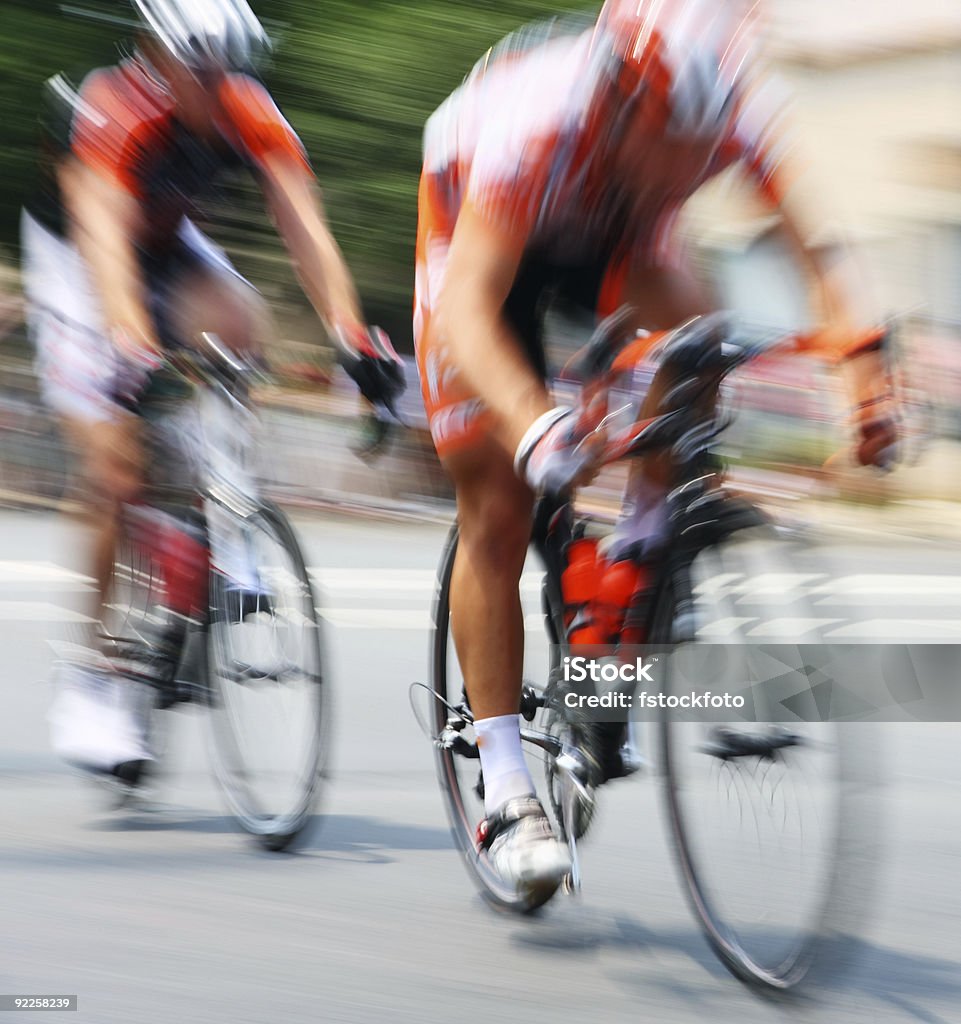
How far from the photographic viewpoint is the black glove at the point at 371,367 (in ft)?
13.2

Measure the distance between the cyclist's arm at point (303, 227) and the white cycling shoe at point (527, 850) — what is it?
4.41 feet

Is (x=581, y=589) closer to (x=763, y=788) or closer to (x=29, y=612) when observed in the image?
(x=763, y=788)

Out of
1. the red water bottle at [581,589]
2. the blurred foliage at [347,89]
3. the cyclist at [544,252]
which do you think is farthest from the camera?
the blurred foliage at [347,89]

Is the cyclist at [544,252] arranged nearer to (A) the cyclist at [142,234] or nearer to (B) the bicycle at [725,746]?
(B) the bicycle at [725,746]

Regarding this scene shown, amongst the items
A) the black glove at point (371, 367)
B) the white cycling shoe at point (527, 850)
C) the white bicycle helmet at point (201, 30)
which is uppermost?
the white bicycle helmet at point (201, 30)

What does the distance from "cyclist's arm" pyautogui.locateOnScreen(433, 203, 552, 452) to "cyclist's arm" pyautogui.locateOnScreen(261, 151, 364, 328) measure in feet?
3.53

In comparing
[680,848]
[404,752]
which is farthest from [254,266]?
[680,848]

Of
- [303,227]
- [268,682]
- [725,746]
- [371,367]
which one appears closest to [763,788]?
[725,746]

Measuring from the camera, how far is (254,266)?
58.2 ft

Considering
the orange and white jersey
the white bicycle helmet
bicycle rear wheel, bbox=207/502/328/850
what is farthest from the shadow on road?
the white bicycle helmet

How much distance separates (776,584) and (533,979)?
854mm

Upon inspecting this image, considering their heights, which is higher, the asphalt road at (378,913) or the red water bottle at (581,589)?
the red water bottle at (581,589)

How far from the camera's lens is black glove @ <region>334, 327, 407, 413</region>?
13.2ft

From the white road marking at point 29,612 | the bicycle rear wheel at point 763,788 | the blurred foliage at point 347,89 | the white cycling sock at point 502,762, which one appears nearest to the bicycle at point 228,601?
the white cycling sock at point 502,762
